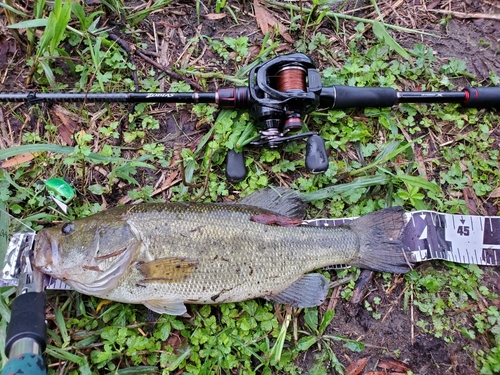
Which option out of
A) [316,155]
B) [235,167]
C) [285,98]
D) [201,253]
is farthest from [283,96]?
[201,253]

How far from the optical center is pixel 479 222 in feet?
12.7

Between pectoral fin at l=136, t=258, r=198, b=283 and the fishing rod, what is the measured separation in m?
0.95

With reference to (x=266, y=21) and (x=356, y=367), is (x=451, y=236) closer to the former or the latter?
(x=356, y=367)

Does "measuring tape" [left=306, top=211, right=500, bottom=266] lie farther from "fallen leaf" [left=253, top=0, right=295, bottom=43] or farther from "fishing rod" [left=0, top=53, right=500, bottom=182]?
"fallen leaf" [left=253, top=0, right=295, bottom=43]

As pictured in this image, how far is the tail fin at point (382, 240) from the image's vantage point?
3600 mm

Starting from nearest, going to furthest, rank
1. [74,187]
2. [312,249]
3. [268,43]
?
[312,249]
[74,187]
[268,43]

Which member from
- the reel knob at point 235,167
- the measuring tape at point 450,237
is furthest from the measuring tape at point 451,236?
the reel knob at point 235,167

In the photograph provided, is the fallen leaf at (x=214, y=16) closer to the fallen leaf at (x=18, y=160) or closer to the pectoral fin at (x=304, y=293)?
the fallen leaf at (x=18, y=160)

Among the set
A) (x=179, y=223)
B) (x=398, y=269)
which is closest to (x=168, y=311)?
(x=179, y=223)

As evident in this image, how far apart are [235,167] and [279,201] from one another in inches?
20.1

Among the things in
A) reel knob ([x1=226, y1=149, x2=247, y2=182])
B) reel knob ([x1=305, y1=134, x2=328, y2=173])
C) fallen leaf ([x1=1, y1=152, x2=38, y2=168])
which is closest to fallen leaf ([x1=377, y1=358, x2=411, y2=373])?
reel knob ([x1=305, y1=134, x2=328, y2=173])

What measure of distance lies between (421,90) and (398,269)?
1.91m

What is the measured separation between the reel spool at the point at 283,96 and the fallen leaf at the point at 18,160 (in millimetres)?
1854

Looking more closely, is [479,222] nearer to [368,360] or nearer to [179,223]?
[368,360]
